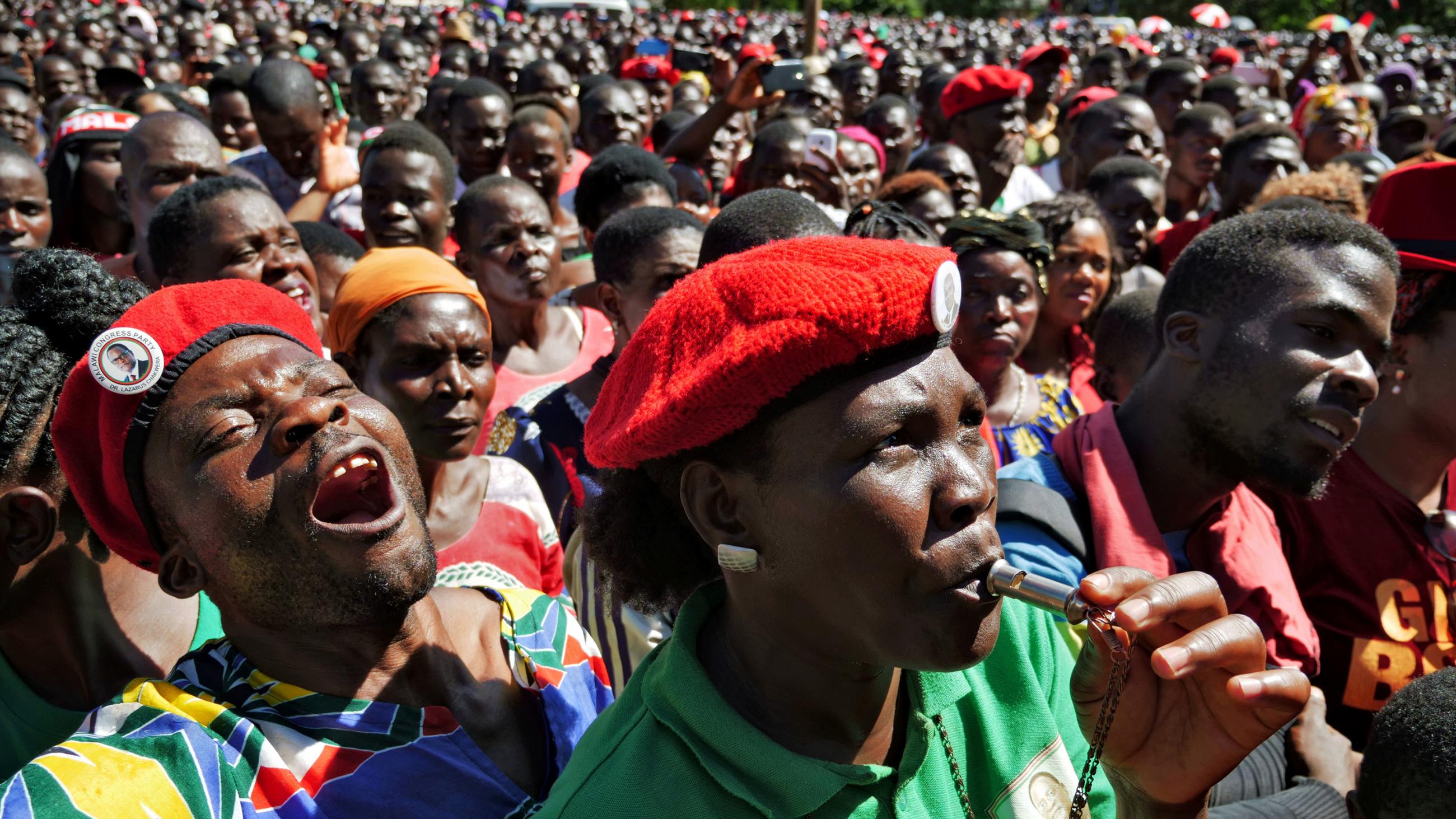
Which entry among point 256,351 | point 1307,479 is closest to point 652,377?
point 256,351

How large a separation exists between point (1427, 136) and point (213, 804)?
10528mm

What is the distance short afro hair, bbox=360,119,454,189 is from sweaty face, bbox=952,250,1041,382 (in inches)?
121

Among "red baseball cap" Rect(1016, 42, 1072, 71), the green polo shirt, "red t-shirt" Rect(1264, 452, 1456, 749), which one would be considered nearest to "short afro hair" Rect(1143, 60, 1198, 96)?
"red baseball cap" Rect(1016, 42, 1072, 71)

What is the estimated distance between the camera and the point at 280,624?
1909 millimetres

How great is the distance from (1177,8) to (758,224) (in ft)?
142

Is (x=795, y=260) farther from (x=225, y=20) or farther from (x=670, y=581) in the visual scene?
(x=225, y=20)

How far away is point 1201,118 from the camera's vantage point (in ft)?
25.2

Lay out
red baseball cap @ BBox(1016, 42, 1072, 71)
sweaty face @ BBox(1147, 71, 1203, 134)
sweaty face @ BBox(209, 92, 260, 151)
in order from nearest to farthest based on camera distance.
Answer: sweaty face @ BBox(209, 92, 260, 151), red baseball cap @ BBox(1016, 42, 1072, 71), sweaty face @ BBox(1147, 71, 1203, 134)

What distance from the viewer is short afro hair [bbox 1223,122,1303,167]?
6691 millimetres

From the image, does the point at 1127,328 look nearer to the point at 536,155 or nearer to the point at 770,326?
the point at 770,326

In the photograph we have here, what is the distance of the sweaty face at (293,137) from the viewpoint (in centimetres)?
694

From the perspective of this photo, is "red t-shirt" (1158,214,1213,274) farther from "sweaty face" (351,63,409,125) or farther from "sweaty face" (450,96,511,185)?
"sweaty face" (351,63,409,125)

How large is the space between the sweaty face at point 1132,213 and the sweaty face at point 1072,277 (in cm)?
138

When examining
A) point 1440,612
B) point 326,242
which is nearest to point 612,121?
point 326,242
